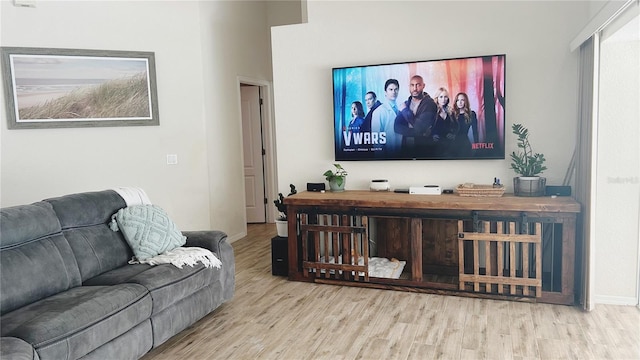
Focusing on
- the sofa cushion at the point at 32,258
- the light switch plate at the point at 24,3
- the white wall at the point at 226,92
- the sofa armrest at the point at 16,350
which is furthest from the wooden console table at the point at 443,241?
the light switch plate at the point at 24,3

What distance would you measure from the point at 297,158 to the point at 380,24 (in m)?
1.51

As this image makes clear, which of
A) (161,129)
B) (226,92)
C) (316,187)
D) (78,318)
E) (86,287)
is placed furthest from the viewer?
(226,92)

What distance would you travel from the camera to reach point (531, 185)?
146 inches

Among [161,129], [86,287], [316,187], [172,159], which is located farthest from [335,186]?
[86,287]

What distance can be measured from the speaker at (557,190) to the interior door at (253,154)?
411cm

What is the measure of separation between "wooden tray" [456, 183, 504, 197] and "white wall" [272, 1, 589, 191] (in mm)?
230

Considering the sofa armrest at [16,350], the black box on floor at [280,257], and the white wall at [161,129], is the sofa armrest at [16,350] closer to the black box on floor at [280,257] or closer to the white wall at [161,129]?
the black box on floor at [280,257]

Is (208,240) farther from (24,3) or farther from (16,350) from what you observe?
(24,3)

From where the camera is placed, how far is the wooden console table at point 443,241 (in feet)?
11.4

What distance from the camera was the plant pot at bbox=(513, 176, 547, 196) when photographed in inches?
145

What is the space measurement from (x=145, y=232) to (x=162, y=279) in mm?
506

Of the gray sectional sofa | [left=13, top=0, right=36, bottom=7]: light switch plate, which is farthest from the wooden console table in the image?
[left=13, top=0, right=36, bottom=7]: light switch plate

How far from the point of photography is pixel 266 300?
379 centimetres

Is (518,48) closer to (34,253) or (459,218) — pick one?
(459,218)
